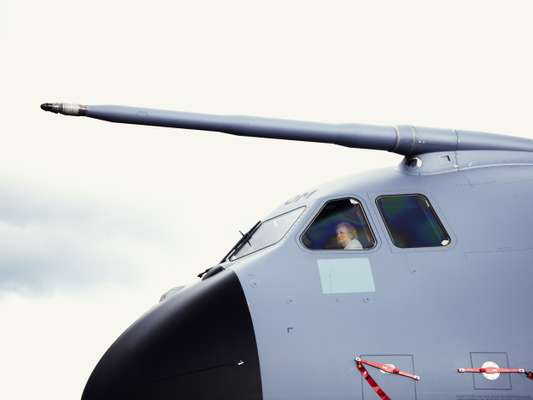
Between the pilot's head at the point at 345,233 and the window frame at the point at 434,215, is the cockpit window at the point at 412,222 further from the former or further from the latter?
the pilot's head at the point at 345,233

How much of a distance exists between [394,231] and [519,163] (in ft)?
6.91

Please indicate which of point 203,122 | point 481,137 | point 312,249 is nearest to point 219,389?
point 312,249

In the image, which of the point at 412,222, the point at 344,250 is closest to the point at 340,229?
the point at 344,250

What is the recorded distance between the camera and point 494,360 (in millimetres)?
7879

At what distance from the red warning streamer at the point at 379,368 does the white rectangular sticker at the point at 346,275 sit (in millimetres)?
764

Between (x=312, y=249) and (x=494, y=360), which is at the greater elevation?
(x=312, y=249)

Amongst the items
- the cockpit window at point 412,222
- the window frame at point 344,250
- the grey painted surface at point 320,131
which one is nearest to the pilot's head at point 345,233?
the window frame at point 344,250

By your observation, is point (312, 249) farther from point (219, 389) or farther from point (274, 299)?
point (219, 389)

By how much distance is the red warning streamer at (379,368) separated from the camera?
7.63 meters

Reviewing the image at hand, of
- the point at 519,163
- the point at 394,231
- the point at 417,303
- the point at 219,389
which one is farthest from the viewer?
the point at 519,163

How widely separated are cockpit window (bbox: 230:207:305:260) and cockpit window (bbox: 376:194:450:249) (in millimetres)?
1022

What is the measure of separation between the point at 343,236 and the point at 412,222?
0.78 meters

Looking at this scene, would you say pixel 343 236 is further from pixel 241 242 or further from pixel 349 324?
pixel 241 242

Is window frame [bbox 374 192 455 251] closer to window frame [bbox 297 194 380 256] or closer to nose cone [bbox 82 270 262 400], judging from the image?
window frame [bbox 297 194 380 256]
